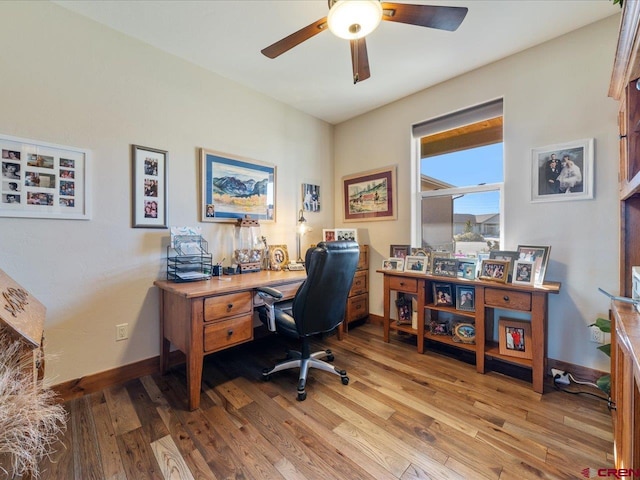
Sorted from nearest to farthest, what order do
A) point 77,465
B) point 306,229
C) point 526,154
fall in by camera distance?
point 77,465 < point 526,154 < point 306,229

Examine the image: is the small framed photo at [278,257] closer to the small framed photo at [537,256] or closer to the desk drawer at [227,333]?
the desk drawer at [227,333]

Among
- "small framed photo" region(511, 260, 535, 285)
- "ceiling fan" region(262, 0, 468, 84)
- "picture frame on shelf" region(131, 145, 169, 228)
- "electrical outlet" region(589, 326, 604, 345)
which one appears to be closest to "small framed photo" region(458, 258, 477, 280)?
"small framed photo" region(511, 260, 535, 285)

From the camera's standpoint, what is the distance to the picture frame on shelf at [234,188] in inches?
93.8

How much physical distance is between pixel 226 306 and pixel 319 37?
2071 mm

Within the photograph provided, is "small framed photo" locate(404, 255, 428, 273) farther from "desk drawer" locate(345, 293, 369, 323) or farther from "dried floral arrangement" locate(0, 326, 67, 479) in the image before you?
"dried floral arrangement" locate(0, 326, 67, 479)

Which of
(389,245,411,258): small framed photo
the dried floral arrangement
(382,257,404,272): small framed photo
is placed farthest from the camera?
(389,245,411,258): small framed photo

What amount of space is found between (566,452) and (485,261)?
119 centimetres

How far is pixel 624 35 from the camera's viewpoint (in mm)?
1128

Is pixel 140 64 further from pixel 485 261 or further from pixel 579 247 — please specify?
pixel 579 247

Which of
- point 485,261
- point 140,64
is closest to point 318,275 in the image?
point 485,261

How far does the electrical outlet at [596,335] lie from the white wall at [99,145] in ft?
9.77

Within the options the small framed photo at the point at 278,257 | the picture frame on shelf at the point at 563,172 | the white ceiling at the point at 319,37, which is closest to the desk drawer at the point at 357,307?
the small framed photo at the point at 278,257

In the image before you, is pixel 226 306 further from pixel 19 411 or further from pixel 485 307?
pixel 485 307

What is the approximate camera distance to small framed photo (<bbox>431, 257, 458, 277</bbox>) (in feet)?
7.49
